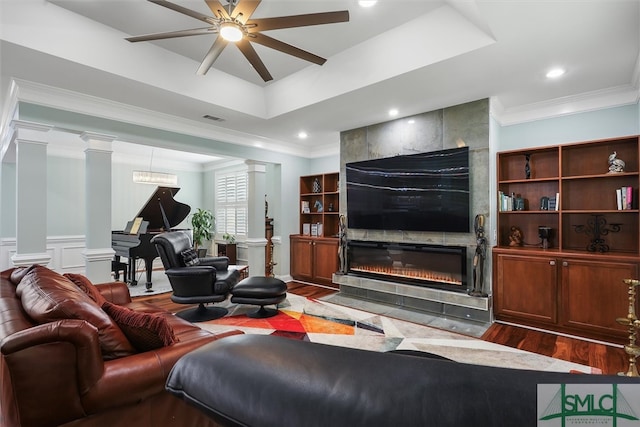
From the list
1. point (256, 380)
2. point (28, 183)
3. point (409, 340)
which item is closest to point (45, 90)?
point (28, 183)

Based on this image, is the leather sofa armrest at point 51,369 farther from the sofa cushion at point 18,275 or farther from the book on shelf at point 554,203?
the book on shelf at point 554,203

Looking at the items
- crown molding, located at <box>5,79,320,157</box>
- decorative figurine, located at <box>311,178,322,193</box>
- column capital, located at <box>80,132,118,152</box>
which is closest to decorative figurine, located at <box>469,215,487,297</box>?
decorative figurine, located at <box>311,178,322,193</box>

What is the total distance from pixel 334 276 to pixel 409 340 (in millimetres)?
1936

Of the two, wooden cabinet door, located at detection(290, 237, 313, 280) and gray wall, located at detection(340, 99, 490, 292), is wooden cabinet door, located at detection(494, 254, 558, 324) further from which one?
wooden cabinet door, located at detection(290, 237, 313, 280)

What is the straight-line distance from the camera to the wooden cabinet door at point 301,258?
5.83 meters

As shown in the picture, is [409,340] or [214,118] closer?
[409,340]

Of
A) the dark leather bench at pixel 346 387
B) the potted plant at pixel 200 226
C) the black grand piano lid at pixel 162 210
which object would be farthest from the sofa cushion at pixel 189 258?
the dark leather bench at pixel 346 387

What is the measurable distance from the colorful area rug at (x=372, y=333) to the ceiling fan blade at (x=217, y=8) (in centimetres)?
281

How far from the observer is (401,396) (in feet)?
1.55

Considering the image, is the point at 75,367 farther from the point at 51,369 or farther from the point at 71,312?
the point at 71,312

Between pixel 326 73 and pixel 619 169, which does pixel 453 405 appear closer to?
pixel 326 73

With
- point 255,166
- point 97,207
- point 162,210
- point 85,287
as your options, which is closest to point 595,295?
point 85,287

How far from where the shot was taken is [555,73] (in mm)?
3055

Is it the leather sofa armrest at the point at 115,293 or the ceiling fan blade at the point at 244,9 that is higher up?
the ceiling fan blade at the point at 244,9
